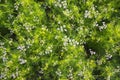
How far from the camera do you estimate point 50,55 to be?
337 cm

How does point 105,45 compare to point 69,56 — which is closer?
point 69,56

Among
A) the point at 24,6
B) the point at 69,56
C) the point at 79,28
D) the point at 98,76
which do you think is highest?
the point at 24,6

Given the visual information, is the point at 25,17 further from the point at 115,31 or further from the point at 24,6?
the point at 115,31

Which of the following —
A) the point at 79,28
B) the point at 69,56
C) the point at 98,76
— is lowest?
the point at 98,76

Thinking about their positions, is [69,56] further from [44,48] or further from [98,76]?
[98,76]

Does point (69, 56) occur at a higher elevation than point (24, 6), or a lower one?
lower

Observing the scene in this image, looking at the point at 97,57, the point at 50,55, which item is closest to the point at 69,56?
the point at 50,55

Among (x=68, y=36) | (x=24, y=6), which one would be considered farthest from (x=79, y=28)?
(x=24, y=6)

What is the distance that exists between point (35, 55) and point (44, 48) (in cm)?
13

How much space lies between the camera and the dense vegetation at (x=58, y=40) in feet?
11.0

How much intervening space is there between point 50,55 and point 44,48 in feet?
0.34

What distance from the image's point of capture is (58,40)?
338cm

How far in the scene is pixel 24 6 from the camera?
3367 millimetres

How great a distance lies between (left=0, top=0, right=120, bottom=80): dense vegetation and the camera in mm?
3338
